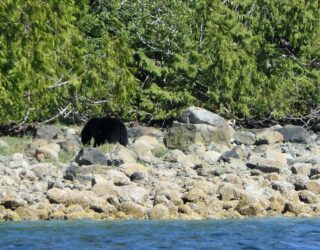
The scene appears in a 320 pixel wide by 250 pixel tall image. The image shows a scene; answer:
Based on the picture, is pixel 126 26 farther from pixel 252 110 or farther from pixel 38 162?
pixel 38 162

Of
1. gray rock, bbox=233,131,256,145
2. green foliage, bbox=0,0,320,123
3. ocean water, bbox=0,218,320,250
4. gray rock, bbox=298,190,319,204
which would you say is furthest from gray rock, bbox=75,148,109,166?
gray rock, bbox=233,131,256,145

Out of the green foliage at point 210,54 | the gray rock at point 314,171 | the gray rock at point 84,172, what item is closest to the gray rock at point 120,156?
the gray rock at point 84,172

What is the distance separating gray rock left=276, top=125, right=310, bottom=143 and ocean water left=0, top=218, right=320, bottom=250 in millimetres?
9036

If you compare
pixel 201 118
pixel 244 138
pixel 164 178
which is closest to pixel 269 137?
pixel 244 138

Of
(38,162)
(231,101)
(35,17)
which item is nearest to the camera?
(35,17)

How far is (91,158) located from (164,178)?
1675 mm

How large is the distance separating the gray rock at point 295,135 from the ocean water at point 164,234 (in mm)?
9036

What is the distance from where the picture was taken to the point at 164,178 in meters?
18.4

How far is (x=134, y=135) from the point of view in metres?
25.1

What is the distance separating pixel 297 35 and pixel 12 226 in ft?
48.6

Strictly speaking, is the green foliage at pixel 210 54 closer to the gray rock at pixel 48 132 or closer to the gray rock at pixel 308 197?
the gray rock at pixel 48 132

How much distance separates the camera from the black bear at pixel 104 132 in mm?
22875

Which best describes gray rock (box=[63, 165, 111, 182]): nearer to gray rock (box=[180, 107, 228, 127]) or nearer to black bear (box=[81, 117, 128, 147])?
black bear (box=[81, 117, 128, 147])

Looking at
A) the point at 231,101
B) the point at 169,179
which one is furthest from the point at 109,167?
the point at 231,101
